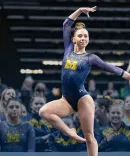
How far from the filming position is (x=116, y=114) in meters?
7.89

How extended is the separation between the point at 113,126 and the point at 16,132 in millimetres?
1407

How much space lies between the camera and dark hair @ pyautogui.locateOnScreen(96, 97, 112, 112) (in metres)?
7.93

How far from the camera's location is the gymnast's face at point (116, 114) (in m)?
7.89

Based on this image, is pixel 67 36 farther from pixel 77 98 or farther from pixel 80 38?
pixel 77 98

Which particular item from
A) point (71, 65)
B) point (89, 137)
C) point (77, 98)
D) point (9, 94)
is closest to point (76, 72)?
point (71, 65)

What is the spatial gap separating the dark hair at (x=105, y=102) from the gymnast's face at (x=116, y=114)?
0.07 m

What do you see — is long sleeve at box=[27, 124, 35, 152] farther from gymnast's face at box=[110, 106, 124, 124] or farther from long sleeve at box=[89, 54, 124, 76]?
long sleeve at box=[89, 54, 124, 76]

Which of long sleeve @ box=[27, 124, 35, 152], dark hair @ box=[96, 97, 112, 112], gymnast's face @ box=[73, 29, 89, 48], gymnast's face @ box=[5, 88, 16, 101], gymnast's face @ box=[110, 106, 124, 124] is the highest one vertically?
gymnast's face @ box=[73, 29, 89, 48]

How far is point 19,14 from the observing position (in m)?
11.9

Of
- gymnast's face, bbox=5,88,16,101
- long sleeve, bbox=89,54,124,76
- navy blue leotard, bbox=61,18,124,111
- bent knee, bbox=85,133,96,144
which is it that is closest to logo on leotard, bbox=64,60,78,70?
navy blue leotard, bbox=61,18,124,111

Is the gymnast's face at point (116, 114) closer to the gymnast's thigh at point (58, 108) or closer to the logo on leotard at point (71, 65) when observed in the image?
the gymnast's thigh at point (58, 108)

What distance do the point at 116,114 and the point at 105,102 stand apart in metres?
0.24

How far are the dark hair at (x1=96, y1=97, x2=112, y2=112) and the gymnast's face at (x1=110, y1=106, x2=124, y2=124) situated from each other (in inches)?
2.6
